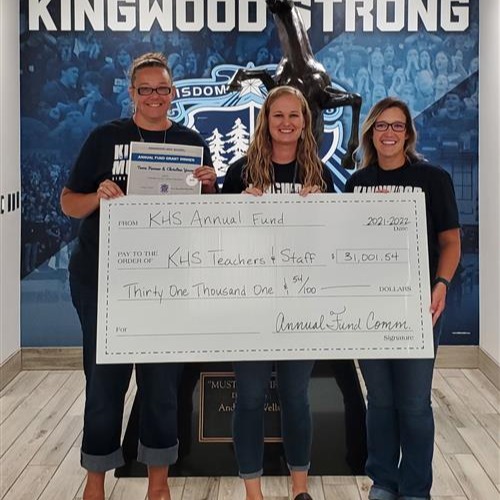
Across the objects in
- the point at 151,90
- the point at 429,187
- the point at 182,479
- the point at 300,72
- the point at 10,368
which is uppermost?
the point at 300,72

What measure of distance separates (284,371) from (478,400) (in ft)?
6.68

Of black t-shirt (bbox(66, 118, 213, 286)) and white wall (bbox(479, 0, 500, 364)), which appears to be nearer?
black t-shirt (bbox(66, 118, 213, 286))

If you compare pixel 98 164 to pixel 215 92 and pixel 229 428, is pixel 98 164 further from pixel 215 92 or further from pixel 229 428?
pixel 215 92

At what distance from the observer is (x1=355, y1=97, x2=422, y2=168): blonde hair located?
248 centimetres

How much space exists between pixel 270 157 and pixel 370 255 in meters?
0.44

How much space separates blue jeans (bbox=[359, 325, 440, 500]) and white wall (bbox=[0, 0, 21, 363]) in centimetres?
257

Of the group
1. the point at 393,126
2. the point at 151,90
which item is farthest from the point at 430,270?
the point at 151,90

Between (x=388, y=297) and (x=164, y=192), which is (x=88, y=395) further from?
(x=388, y=297)

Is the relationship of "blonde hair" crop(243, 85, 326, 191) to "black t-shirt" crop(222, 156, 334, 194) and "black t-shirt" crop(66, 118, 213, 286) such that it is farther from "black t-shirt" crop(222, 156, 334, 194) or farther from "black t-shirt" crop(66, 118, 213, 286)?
"black t-shirt" crop(66, 118, 213, 286)

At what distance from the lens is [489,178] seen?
4613mm

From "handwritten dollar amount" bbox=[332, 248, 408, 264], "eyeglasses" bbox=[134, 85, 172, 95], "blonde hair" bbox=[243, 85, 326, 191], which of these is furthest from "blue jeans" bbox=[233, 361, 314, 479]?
"eyeglasses" bbox=[134, 85, 172, 95]

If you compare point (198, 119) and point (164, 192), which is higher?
point (198, 119)

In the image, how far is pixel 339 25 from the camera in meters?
4.70

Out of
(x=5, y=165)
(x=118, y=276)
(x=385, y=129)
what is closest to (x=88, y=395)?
(x=118, y=276)
